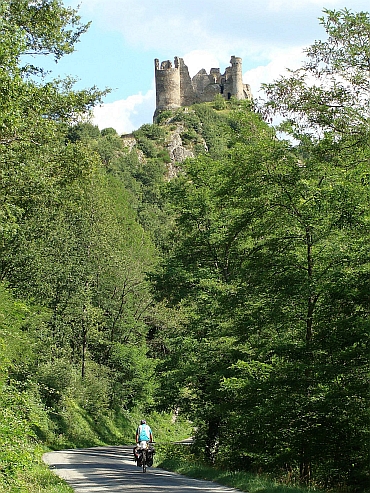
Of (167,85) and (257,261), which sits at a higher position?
(167,85)

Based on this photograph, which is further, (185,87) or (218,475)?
(185,87)

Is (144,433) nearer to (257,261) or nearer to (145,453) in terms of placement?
(145,453)

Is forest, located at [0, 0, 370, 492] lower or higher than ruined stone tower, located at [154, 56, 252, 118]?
lower

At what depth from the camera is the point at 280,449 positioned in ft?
50.8

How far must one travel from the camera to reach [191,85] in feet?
406

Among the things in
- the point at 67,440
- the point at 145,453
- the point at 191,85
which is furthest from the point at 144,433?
the point at 191,85

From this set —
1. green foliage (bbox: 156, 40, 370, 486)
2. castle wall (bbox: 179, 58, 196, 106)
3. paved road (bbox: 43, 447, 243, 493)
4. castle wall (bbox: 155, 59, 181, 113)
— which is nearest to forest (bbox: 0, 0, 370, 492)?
green foliage (bbox: 156, 40, 370, 486)

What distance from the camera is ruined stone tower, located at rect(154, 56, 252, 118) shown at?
119 meters

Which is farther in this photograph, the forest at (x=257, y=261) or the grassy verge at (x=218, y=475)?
the forest at (x=257, y=261)

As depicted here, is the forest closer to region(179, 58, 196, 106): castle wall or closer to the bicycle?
the bicycle

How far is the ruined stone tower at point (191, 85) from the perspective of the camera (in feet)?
389

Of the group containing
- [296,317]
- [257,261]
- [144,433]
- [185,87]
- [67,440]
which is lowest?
[67,440]

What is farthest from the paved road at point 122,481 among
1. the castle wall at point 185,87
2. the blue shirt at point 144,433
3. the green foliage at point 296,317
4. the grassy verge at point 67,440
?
the castle wall at point 185,87

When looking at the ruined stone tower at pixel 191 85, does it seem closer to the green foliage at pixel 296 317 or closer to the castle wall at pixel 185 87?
the castle wall at pixel 185 87
